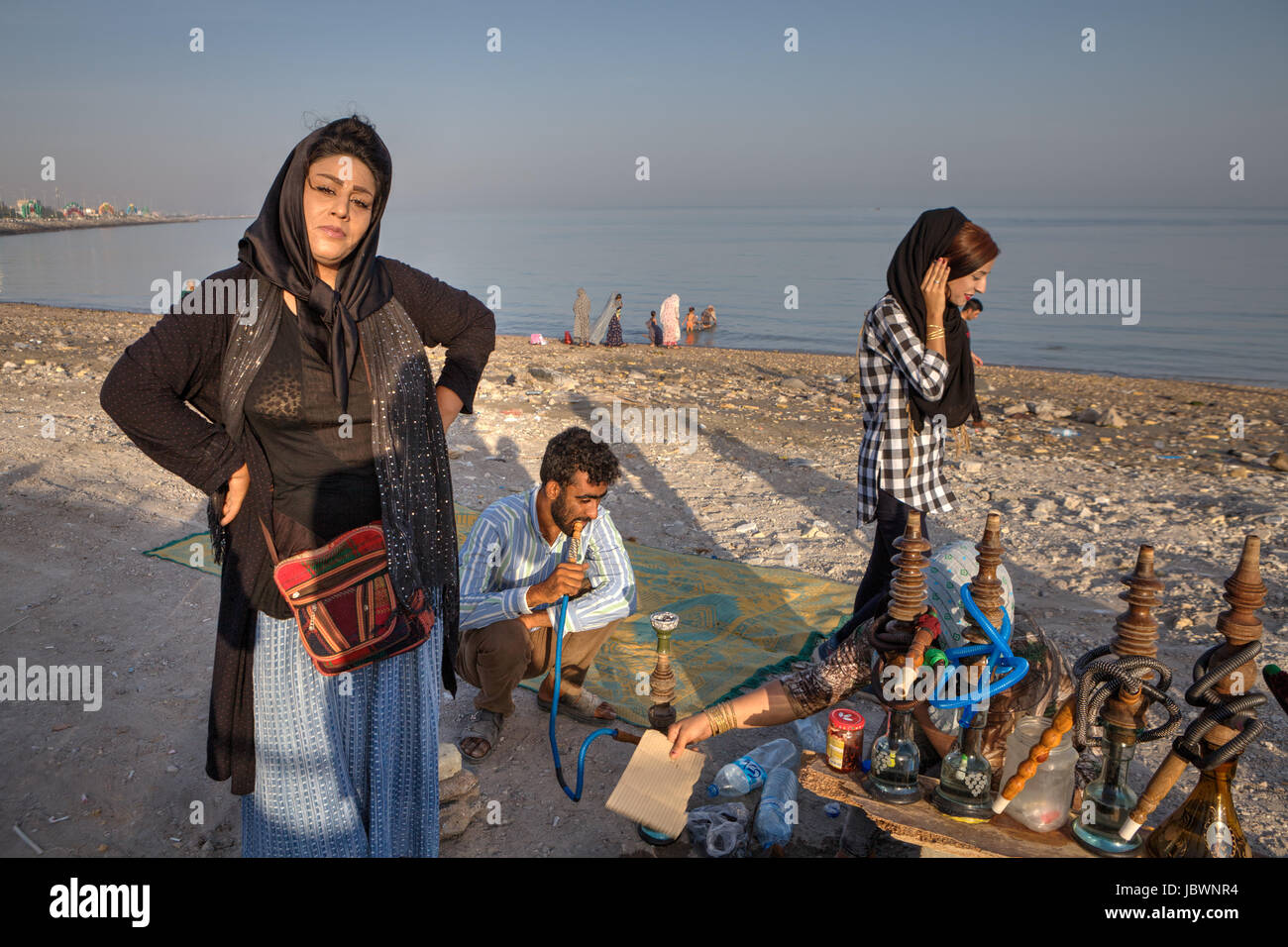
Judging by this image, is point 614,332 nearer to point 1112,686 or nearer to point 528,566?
point 528,566

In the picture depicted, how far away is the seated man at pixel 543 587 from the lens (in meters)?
3.51

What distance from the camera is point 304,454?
226 cm

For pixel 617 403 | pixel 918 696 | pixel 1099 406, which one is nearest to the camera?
pixel 918 696

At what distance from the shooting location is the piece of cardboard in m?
2.46

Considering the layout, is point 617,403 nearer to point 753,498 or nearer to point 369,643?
point 753,498

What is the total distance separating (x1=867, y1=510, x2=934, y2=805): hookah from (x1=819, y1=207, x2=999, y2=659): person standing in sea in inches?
57.8

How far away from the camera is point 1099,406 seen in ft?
39.1

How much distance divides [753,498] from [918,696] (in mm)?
5159

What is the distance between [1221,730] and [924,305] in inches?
91.0

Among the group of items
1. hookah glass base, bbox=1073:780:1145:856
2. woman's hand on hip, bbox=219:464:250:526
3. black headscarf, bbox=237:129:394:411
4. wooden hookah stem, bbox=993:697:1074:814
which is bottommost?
hookah glass base, bbox=1073:780:1145:856

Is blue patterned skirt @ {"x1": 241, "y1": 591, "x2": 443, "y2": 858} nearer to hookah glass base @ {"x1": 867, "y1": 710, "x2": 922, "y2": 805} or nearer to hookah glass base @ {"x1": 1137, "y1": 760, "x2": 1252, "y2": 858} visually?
hookah glass base @ {"x1": 867, "y1": 710, "x2": 922, "y2": 805}

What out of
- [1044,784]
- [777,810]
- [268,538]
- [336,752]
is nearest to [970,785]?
[1044,784]

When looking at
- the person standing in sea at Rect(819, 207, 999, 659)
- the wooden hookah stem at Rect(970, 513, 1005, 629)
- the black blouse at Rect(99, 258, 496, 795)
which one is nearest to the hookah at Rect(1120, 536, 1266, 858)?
the wooden hookah stem at Rect(970, 513, 1005, 629)

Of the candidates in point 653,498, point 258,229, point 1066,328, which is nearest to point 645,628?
point 653,498
